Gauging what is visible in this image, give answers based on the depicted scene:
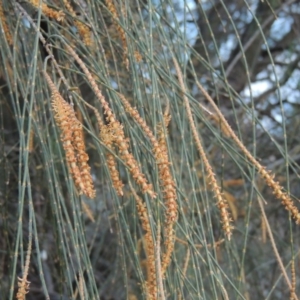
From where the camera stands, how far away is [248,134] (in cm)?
192

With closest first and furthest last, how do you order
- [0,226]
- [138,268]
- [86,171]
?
[86,171] < [138,268] < [0,226]

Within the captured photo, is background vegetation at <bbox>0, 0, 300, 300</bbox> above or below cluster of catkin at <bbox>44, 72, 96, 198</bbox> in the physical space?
above

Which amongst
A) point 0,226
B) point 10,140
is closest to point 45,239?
point 0,226

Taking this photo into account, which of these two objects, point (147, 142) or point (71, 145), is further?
point (147, 142)

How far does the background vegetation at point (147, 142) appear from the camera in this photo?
734 mm

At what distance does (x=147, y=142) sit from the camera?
2.27ft

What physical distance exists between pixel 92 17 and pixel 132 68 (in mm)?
126

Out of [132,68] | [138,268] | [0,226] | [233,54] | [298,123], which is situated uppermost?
[233,54]

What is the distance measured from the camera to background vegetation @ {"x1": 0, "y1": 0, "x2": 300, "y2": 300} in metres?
0.73

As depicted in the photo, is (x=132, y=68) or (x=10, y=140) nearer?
(x=132, y=68)

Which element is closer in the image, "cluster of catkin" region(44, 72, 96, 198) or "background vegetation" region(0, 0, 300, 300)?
"cluster of catkin" region(44, 72, 96, 198)

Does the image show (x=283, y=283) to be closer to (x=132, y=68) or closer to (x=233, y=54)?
(x=233, y=54)

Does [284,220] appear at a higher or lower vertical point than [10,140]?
lower

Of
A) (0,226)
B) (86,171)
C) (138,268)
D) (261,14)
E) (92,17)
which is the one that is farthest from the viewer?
(261,14)
